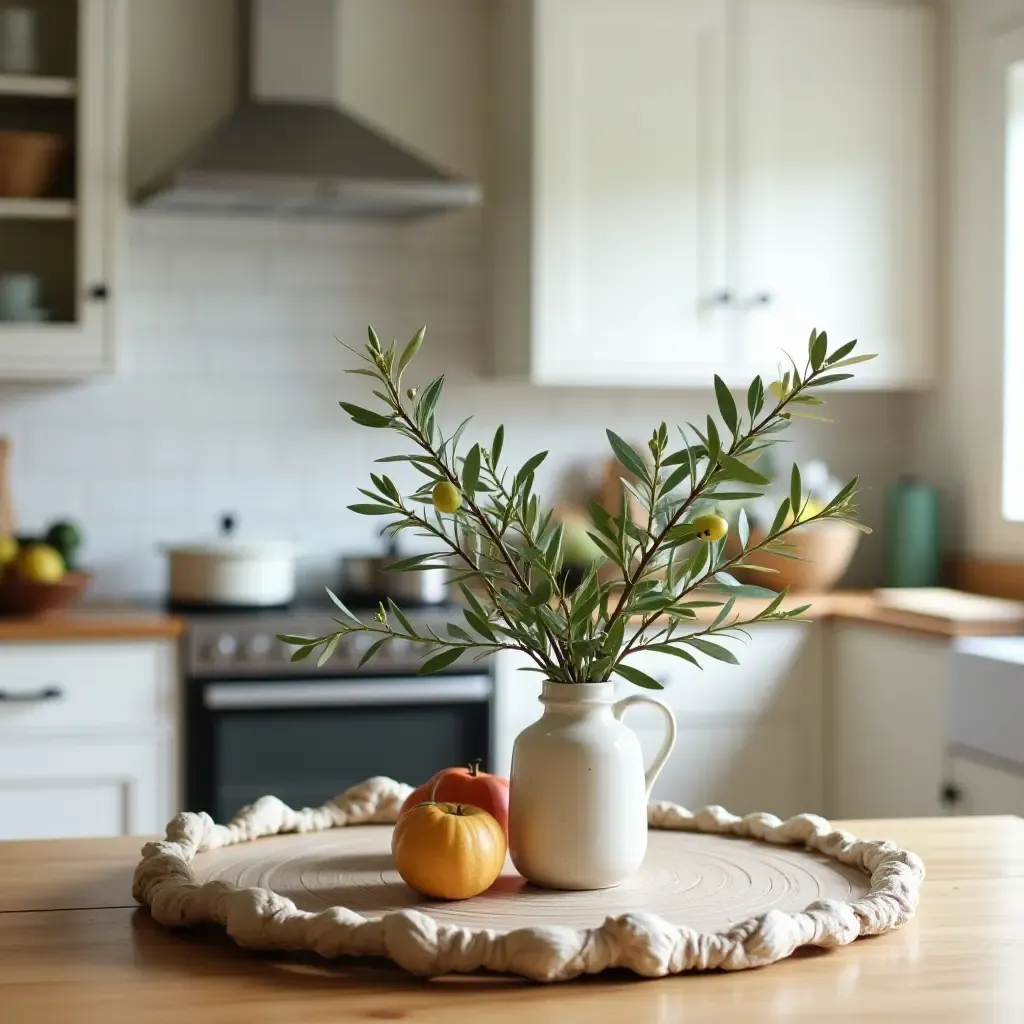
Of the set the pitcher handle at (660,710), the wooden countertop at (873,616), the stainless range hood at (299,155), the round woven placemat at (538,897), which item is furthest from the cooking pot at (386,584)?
Answer: the pitcher handle at (660,710)

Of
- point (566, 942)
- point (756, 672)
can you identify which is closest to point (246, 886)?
point (566, 942)

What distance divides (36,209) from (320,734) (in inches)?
54.3

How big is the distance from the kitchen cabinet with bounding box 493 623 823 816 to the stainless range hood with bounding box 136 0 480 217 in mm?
1232

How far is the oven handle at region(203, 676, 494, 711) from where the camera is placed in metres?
3.36

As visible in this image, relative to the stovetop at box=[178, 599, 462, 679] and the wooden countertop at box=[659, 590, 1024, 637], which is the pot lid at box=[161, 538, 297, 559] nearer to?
the stovetop at box=[178, 599, 462, 679]

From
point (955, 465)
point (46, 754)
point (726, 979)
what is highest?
point (955, 465)

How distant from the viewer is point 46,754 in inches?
130

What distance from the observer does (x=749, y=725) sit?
145 inches

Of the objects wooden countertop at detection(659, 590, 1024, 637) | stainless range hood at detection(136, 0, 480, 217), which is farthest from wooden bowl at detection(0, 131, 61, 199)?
wooden countertop at detection(659, 590, 1024, 637)

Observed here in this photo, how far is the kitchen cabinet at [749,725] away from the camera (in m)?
3.62

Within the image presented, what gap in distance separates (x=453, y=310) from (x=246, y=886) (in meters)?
2.89

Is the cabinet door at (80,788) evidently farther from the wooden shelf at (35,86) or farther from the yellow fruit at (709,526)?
the yellow fruit at (709,526)

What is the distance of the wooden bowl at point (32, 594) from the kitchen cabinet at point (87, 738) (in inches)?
5.7

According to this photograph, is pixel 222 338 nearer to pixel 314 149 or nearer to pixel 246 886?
pixel 314 149
